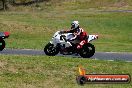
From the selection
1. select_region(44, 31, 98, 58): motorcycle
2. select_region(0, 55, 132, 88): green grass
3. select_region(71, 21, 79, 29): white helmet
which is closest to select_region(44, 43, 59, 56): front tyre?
select_region(44, 31, 98, 58): motorcycle

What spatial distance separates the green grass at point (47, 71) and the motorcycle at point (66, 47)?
3.20 m

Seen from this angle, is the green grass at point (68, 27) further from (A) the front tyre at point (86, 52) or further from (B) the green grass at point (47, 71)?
(B) the green grass at point (47, 71)

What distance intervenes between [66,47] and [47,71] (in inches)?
236

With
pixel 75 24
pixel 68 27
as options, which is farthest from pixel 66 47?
pixel 68 27

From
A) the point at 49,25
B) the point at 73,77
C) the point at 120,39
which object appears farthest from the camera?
the point at 49,25

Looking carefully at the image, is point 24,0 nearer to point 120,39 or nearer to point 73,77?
point 120,39

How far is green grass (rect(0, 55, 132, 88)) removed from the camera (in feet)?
52.2

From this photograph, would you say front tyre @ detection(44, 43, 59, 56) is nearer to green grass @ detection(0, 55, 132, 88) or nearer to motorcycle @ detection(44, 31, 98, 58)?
motorcycle @ detection(44, 31, 98, 58)

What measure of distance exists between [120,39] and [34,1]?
143 feet

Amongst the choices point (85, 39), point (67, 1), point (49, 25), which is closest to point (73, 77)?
point (85, 39)

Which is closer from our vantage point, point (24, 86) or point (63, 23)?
point (24, 86)

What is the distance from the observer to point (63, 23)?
48.8 m

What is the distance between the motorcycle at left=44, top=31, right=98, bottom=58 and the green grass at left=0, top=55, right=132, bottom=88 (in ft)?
10.5

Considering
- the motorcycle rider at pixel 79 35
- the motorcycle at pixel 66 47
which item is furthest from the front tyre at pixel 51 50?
the motorcycle rider at pixel 79 35
